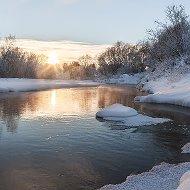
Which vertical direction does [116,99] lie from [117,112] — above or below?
below

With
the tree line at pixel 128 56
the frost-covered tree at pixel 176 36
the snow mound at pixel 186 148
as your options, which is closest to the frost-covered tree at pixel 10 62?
the tree line at pixel 128 56

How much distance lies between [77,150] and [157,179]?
5660 mm

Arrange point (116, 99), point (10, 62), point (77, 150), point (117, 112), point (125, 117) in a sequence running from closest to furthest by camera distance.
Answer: point (77, 150) < point (125, 117) < point (117, 112) < point (116, 99) < point (10, 62)

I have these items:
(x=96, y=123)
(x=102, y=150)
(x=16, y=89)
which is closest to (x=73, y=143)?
(x=102, y=150)

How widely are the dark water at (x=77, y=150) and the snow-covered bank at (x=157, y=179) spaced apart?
0.60 metres

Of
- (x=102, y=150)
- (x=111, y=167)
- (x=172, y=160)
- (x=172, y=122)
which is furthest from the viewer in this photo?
(x=172, y=122)

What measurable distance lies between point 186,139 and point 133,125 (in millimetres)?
4827

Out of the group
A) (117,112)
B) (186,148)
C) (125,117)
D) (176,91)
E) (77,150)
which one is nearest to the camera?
(77,150)

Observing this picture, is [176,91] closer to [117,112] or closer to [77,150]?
[117,112]

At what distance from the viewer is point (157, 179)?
1263cm

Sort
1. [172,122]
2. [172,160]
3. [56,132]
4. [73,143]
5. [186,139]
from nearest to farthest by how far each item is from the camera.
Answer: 1. [172,160]
2. [73,143]
3. [186,139]
4. [56,132]
5. [172,122]

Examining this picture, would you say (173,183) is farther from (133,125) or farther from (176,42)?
(176,42)

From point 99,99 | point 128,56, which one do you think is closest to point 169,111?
point 99,99

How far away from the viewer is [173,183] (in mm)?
11789
